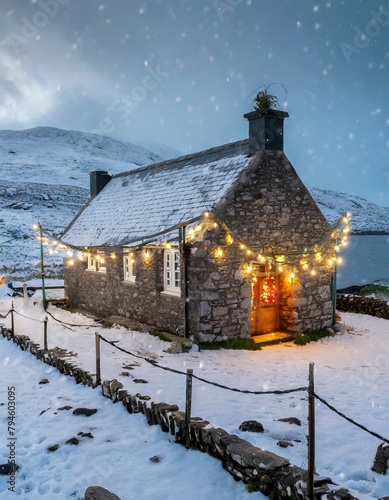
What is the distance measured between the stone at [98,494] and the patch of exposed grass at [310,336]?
383 inches

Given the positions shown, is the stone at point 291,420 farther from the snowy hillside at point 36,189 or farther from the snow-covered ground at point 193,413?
the snowy hillside at point 36,189

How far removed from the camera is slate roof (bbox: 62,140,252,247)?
45.6 ft

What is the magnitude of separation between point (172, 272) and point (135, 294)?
88.2 inches

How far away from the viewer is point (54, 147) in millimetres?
115312

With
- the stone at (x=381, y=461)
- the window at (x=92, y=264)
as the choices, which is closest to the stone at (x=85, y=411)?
the stone at (x=381, y=461)

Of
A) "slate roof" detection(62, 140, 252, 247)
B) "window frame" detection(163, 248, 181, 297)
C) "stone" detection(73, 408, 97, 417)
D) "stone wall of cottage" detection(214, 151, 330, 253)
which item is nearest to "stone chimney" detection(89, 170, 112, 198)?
"slate roof" detection(62, 140, 252, 247)

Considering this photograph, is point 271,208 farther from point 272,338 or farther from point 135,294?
point 135,294

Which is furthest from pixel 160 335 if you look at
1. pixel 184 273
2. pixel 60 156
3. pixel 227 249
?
pixel 60 156

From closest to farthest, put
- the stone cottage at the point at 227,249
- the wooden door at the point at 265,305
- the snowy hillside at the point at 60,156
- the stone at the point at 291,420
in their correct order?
the stone at the point at 291,420, the stone cottage at the point at 227,249, the wooden door at the point at 265,305, the snowy hillside at the point at 60,156

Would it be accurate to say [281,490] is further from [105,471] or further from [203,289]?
[203,289]

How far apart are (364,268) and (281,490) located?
270 feet

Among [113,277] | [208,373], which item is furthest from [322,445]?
[113,277]

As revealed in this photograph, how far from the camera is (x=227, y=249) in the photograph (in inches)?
509

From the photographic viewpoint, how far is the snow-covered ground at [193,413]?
572 cm
